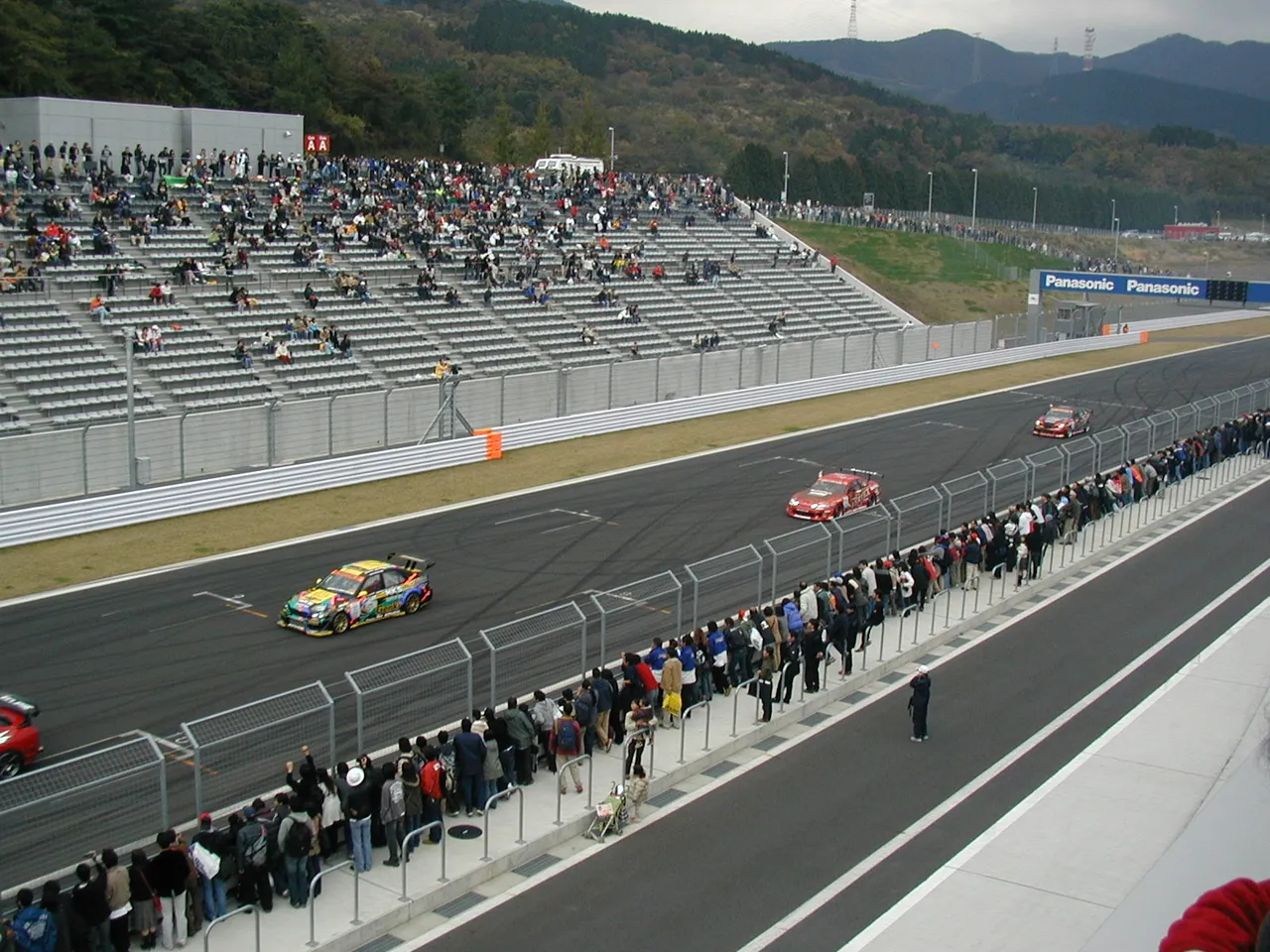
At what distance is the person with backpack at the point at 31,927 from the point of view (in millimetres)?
11203

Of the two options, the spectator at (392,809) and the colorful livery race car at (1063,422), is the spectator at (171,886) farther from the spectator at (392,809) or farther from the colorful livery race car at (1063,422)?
the colorful livery race car at (1063,422)

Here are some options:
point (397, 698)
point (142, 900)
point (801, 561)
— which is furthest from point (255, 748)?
point (801, 561)

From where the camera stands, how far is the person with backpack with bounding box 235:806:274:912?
515 inches

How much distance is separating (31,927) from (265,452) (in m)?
24.5

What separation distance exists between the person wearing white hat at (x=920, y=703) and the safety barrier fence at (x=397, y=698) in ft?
12.3

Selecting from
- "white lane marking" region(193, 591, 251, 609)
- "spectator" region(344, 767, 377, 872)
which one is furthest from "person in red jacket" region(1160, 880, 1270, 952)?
"white lane marking" region(193, 591, 251, 609)

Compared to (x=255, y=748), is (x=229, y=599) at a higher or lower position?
lower

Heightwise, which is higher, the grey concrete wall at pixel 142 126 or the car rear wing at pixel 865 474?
the grey concrete wall at pixel 142 126

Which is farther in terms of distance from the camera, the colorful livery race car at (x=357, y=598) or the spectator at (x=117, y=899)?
the colorful livery race car at (x=357, y=598)

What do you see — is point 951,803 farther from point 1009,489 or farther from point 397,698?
point 1009,489

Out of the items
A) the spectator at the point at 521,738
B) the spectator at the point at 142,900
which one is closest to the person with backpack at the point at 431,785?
the spectator at the point at 521,738

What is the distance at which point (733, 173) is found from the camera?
137 m

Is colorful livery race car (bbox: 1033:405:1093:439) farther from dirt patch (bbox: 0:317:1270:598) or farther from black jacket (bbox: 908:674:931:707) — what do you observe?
black jacket (bbox: 908:674:931:707)

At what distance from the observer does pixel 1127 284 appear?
66.6m
